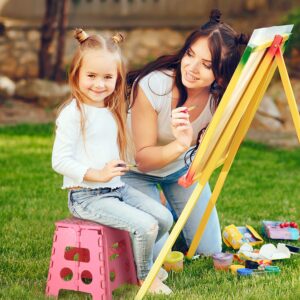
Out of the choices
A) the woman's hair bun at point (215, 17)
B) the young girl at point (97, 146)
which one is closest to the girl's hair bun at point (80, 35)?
the young girl at point (97, 146)

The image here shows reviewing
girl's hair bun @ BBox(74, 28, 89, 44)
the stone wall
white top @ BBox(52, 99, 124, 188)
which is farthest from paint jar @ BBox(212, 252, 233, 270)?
the stone wall

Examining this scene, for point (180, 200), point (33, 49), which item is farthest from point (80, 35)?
point (33, 49)

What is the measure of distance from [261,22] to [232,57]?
734cm

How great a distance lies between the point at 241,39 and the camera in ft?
11.3

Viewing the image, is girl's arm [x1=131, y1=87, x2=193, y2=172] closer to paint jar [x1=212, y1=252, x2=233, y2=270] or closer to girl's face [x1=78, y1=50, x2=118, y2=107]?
girl's face [x1=78, y1=50, x2=118, y2=107]

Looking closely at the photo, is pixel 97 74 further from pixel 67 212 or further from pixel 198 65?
pixel 67 212

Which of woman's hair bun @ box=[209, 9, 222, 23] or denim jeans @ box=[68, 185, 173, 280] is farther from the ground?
woman's hair bun @ box=[209, 9, 222, 23]

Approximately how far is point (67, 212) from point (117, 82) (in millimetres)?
1668

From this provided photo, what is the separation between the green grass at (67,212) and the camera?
11.1 feet

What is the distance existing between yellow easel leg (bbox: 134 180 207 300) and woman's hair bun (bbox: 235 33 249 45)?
2.38 ft

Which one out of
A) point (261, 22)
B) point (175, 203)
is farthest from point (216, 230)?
point (261, 22)

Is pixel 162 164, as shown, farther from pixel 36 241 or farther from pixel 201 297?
pixel 36 241

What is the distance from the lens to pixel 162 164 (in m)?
3.54

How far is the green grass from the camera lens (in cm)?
338
